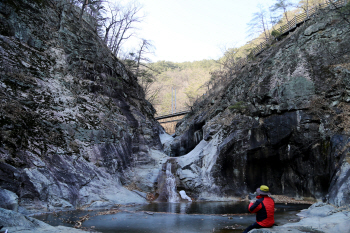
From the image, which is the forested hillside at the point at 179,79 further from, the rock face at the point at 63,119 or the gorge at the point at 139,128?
the gorge at the point at 139,128

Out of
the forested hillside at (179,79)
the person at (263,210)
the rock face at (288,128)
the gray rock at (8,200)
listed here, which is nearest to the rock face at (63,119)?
the gray rock at (8,200)

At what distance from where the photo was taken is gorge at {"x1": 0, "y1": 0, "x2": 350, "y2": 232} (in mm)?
11524

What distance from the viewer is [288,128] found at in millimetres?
16281

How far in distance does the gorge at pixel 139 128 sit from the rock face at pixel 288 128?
7 centimetres

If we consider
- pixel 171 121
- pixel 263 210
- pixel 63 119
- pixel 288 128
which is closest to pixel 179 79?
pixel 171 121

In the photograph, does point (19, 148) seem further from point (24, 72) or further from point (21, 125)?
point (24, 72)

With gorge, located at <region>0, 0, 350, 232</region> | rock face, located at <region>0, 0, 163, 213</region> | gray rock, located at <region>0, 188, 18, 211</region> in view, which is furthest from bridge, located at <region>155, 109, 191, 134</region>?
gray rock, located at <region>0, 188, 18, 211</region>

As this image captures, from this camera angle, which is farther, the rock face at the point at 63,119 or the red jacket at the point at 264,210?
the rock face at the point at 63,119

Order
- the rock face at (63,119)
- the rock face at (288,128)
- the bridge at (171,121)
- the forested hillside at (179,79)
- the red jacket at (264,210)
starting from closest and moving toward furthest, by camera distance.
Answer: the red jacket at (264,210), the rock face at (63,119), the rock face at (288,128), the bridge at (171,121), the forested hillside at (179,79)

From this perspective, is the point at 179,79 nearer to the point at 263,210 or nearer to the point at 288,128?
the point at 288,128

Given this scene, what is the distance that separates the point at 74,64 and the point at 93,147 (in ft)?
27.2

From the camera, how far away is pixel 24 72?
14.8 metres

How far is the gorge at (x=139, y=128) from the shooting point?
11.5 metres

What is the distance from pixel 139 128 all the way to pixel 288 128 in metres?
12.3
